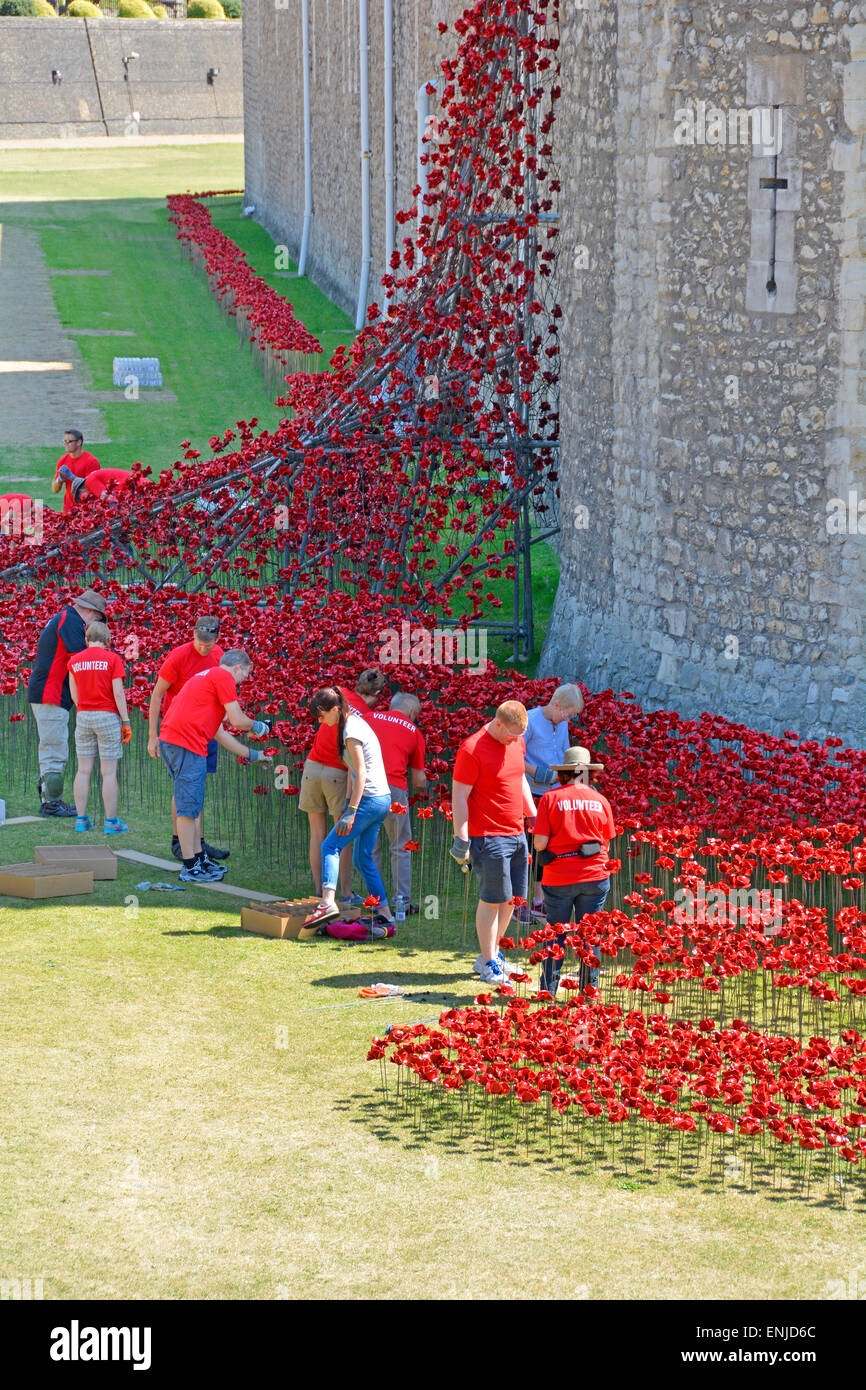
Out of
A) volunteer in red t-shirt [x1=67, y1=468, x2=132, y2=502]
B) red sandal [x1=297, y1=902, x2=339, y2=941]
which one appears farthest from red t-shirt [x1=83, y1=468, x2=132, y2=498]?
red sandal [x1=297, y1=902, x2=339, y2=941]

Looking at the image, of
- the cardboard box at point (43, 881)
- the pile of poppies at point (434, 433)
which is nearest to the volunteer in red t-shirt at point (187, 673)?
the cardboard box at point (43, 881)

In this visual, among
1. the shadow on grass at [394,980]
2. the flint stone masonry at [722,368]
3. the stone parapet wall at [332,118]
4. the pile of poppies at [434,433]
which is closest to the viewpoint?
the shadow on grass at [394,980]

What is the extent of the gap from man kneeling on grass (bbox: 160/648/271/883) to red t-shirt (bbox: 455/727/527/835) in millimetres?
2161

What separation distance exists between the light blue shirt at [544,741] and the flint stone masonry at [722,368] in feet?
6.95

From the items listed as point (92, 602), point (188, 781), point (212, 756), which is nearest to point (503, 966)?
point (188, 781)

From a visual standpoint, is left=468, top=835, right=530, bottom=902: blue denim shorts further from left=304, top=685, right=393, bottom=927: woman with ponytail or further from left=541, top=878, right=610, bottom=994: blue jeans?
left=304, top=685, right=393, bottom=927: woman with ponytail

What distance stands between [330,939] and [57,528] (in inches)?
359

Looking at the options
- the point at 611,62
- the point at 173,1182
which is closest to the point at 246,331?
the point at 611,62

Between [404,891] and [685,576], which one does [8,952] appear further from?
[685,576]

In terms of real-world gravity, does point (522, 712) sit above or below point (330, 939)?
above

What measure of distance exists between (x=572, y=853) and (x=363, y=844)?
5.66 feet

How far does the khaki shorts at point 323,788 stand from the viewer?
1043cm

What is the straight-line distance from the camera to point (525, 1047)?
7816mm

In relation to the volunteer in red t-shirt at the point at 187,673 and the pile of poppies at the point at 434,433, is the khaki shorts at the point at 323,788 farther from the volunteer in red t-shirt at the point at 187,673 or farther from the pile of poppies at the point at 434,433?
the pile of poppies at the point at 434,433
